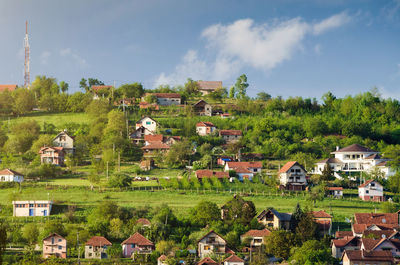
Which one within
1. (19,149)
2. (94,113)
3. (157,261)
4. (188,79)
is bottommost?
(157,261)

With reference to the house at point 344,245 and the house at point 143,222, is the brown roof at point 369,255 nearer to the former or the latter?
the house at point 344,245

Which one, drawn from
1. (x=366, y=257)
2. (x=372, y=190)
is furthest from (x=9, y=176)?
(x=372, y=190)

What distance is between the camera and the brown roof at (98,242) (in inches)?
1829

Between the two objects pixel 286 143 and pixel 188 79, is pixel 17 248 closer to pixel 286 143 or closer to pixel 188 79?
pixel 286 143

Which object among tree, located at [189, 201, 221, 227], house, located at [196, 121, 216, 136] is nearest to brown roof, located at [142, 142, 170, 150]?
house, located at [196, 121, 216, 136]

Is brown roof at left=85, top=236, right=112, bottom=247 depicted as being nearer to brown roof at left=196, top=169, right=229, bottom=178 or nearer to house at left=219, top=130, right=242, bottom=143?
brown roof at left=196, top=169, right=229, bottom=178

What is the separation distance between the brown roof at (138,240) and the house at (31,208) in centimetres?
1150

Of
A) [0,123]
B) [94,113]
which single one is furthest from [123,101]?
[0,123]

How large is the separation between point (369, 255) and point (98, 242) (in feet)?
71.1

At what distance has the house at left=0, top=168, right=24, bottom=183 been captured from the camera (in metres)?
64.2

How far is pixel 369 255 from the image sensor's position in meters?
44.7

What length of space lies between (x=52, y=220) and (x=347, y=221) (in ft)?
89.6

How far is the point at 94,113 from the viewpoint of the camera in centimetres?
8900

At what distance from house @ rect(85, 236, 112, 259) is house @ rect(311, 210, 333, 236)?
18.3 metres
